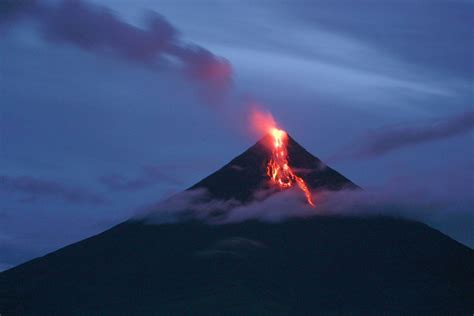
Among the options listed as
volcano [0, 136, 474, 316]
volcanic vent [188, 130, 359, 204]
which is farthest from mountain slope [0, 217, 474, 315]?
volcanic vent [188, 130, 359, 204]

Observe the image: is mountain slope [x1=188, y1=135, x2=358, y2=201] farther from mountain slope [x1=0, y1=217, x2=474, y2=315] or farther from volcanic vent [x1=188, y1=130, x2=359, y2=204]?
mountain slope [x1=0, y1=217, x2=474, y2=315]

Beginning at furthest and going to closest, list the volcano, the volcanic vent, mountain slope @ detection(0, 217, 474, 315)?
the volcanic vent, the volcano, mountain slope @ detection(0, 217, 474, 315)

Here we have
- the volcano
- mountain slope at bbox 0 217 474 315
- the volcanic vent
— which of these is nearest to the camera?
mountain slope at bbox 0 217 474 315

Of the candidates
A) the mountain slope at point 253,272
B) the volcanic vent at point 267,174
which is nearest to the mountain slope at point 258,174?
the volcanic vent at point 267,174

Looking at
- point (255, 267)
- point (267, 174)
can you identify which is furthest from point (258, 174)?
point (255, 267)

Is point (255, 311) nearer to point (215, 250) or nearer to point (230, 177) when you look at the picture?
point (215, 250)

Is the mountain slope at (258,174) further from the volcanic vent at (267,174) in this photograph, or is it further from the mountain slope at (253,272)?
the mountain slope at (253,272)
